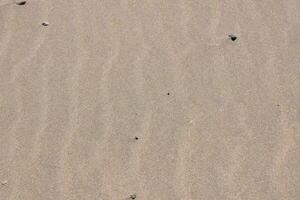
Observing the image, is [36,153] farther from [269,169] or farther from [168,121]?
[269,169]

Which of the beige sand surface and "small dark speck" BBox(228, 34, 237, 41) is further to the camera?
"small dark speck" BBox(228, 34, 237, 41)

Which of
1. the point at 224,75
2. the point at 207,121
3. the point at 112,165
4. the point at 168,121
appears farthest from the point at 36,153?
the point at 224,75

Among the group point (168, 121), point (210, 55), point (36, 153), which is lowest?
point (36, 153)

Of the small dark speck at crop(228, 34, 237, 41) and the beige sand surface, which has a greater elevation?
the small dark speck at crop(228, 34, 237, 41)

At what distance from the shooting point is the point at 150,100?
3877mm

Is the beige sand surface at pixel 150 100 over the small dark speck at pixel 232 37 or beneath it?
beneath

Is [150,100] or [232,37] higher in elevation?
[232,37]

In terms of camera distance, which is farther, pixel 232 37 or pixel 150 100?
pixel 232 37

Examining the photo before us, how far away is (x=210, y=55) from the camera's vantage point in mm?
4203

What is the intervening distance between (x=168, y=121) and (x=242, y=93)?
537 millimetres

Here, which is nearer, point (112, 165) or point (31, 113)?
point (112, 165)

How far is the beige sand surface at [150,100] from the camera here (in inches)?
133

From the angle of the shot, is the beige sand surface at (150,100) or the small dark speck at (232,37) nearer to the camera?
the beige sand surface at (150,100)

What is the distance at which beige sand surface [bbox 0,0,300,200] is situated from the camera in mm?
3391
